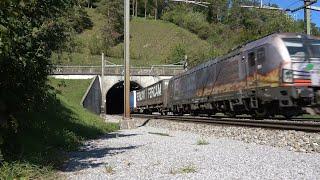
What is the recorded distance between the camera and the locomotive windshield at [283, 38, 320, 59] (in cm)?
1825

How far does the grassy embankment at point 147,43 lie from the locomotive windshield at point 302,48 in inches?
2632

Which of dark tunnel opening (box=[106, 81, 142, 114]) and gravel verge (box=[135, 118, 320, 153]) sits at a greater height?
dark tunnel opening (box=[106, 81, 142, 114])

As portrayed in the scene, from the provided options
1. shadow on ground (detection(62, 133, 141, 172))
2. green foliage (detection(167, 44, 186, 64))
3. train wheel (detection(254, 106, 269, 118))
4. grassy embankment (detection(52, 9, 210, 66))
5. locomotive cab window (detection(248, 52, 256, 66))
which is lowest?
shadow on ground (detection(62, 133, 141, 172))

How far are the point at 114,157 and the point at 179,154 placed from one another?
158 centimetres

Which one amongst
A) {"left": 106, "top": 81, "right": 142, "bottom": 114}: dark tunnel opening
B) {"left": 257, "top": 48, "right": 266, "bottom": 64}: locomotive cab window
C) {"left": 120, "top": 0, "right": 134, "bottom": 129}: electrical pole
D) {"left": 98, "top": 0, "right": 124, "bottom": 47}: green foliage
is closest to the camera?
{"left": 257, "top": 48, "right": 266, "bottom": 64}: locomotive cab window

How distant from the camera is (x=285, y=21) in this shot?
91.7 metres

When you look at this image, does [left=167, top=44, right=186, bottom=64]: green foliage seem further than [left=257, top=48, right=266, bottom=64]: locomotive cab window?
Yes

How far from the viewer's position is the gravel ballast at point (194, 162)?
28.2ft

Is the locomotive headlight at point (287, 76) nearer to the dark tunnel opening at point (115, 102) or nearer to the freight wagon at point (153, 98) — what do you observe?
the freight wagon at point (153, 98)

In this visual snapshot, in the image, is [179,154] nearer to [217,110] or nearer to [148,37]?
[217,110]

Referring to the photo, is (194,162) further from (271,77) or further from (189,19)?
(189,19)

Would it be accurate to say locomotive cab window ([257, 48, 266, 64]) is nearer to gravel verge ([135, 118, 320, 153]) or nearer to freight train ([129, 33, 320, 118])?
freight train ([129, 33, 320, 118])

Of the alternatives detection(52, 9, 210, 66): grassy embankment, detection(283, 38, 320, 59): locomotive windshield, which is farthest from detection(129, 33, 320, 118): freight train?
detection(52, 9, 210, 66): grassy embankment

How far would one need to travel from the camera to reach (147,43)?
4963 inches
